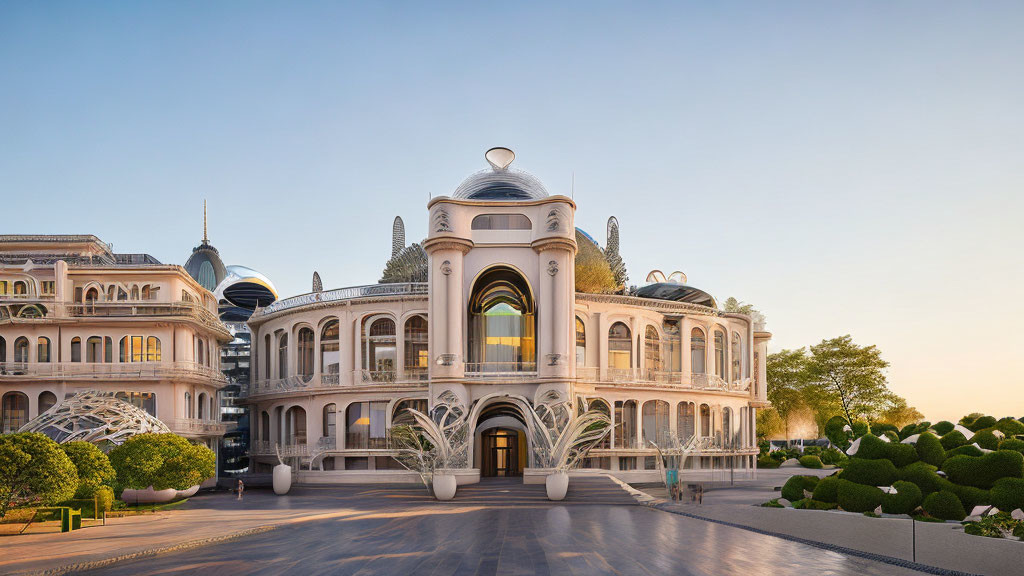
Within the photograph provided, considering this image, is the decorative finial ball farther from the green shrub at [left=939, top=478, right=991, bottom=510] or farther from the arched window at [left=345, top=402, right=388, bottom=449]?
the green shrub at [left=939, top=478, right=991, bottom=510]

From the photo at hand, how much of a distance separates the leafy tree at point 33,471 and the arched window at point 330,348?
81.6 ft

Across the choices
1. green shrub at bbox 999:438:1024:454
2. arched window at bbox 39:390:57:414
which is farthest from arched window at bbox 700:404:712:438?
arched window at bbox 39:390:57:414

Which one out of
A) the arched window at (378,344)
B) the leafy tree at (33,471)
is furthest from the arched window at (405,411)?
the leafy tree at (33,471)

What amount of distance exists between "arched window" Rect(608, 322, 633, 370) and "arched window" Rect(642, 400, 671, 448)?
316 centimetres

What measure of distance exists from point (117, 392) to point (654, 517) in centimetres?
3216

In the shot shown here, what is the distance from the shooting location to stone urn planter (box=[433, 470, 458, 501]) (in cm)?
3612

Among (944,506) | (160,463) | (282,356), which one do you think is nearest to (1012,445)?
(944,506)

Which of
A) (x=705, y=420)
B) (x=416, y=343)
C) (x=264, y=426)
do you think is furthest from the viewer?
(x=264, y=426)

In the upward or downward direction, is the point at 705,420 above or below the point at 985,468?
below

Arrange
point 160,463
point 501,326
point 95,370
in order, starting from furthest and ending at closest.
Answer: point 501,326 → point 95,370 → point 160,463

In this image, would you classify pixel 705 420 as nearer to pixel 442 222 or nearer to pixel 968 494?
pixel 442 222

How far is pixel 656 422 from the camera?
171ft

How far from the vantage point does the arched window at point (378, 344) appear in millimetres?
50219

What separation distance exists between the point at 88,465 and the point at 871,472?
2660 cm
